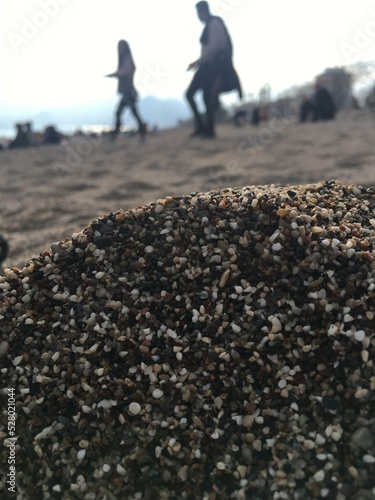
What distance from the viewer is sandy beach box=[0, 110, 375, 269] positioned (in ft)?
14.1

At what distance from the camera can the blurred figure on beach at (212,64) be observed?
268 inches

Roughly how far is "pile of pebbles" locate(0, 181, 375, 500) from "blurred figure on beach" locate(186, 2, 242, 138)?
18.7ft

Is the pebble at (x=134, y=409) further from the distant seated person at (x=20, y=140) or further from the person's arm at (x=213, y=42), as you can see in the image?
the distant seated person at (x=20, y=140)

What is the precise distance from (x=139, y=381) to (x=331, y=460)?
2.05 feet

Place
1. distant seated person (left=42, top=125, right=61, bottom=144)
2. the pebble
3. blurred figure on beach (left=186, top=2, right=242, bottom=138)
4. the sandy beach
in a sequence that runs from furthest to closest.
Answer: distant seated person (left=42, top=125, right=61, bottom=144), blurred figure on beach (left=186, top=2, right=242, bottom=138), the sandy beach, the pebble

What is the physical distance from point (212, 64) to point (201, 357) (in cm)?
656

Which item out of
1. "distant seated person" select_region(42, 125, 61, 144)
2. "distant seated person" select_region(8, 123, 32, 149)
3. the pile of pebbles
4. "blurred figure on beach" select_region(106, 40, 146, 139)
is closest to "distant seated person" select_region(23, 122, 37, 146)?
"distant seated person" select_region(8, 123, 32, 149)

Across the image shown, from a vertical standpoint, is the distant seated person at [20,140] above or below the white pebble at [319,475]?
above

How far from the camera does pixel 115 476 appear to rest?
1.43 meters

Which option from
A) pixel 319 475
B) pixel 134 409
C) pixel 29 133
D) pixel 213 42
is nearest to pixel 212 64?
pixel 213 42

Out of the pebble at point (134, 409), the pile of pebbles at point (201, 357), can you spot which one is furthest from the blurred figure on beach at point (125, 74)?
the pebble at point (134, 409)

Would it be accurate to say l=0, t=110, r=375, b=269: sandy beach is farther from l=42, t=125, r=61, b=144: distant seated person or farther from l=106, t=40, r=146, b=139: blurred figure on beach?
l=42, t=125, r=61, b=144: distant seated person

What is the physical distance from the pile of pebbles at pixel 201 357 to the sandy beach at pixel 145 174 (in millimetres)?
1645

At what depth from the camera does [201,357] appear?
5.17 ft
